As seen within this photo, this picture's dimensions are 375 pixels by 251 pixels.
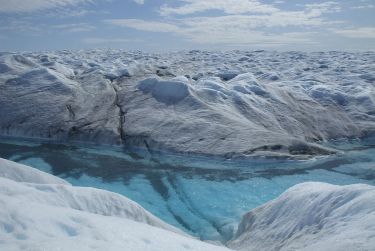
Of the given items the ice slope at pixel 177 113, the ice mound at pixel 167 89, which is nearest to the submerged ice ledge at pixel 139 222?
the ice slope at pixel 177 113

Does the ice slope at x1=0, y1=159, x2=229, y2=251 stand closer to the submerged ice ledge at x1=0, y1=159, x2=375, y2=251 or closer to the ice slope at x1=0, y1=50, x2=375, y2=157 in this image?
the submerged ice ledge at x1=0, y1=159, x2=375, y2=251

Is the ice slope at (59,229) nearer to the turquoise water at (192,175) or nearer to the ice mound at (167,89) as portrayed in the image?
the turquoise water at (192,175)

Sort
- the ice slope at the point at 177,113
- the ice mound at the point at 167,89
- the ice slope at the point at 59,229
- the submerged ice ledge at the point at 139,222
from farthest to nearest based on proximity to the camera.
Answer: the ice mound at the point at 167,89 → the ice slope at the point at 177,113 → the submerged ice ledge at the point at 139,222 → the ice slope at the point at 59,229

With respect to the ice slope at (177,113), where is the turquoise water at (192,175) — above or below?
below

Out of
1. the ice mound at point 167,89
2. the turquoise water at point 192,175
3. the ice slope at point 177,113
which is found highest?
the ice mound at point 167,89

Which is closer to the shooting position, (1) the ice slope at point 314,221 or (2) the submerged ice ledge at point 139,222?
(2) the submerged ice ledge at point 139,222

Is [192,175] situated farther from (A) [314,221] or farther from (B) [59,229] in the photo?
(B) [59,229]

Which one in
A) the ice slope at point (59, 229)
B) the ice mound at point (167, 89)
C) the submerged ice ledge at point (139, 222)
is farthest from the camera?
the ice mound at point (167, 89)

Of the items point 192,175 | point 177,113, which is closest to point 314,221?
point 192,175
